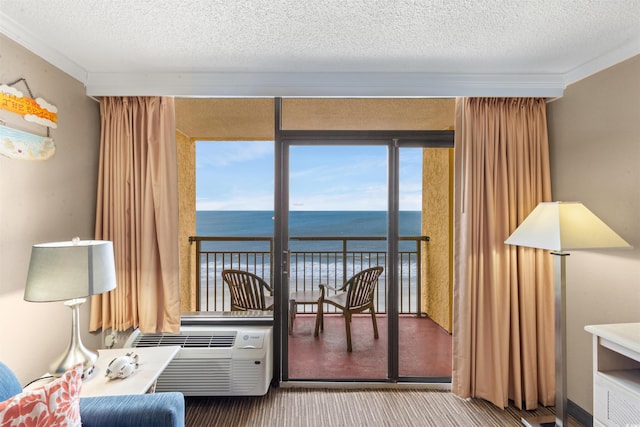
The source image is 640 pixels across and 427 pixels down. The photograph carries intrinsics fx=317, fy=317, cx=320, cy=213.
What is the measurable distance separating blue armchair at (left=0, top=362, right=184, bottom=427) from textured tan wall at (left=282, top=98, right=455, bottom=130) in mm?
2013

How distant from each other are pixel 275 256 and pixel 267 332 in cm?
60

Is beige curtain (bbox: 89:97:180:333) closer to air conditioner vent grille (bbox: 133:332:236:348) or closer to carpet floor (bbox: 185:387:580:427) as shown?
air conditioner vent grille (bbox: 133:332:236:348)

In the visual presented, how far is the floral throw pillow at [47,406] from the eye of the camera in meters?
1.09

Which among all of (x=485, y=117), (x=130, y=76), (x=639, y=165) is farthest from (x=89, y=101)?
(x=639, y=165)

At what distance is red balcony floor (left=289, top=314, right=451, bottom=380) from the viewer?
104 inches

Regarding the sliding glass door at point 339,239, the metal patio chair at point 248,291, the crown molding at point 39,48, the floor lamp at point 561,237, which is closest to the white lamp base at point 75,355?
the metal patio chair at point 248,291

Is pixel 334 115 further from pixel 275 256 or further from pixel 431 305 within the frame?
pixel 431 305

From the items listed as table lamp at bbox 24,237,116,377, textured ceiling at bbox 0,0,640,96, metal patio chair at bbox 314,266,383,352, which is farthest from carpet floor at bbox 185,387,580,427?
textured ceiling at bbox 0,0,640,96

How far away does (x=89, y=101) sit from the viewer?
2354 millimetres

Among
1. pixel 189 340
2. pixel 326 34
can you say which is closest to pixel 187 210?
pixel 189 340

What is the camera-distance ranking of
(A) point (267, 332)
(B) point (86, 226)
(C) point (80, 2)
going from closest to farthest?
(C) point (80, 2) < (B) point (86, 226) < (A) point (267, 332)

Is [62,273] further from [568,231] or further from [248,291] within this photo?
[568,231]

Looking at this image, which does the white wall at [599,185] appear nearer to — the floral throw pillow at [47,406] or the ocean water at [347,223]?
the ocean water at [347,223]

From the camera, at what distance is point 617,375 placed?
1593 mm
